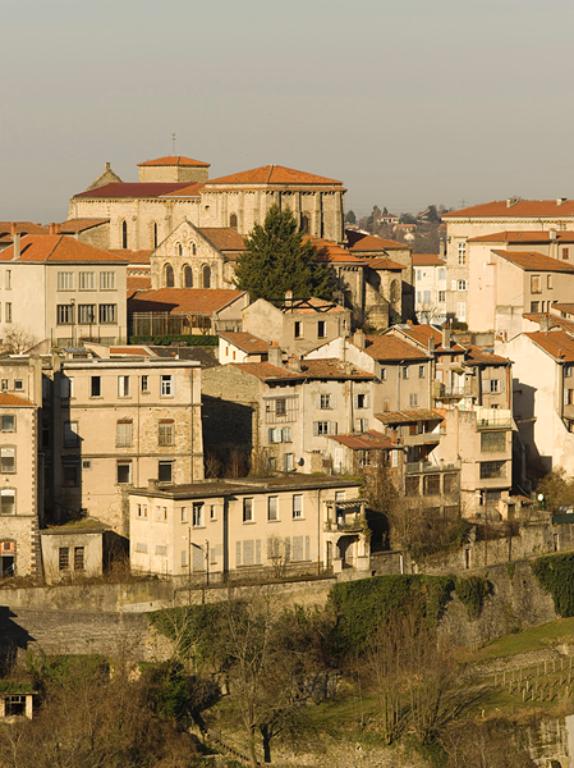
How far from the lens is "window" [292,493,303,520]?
205ft

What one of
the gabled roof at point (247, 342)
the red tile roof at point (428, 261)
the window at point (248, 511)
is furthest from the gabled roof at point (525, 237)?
the window at point (248, 511)

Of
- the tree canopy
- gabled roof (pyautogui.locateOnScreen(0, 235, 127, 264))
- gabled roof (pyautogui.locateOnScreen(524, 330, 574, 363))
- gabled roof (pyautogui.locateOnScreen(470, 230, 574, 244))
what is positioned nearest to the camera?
gabled roof (pyautogui.locateOnScreen(524, 330, 574, 363))

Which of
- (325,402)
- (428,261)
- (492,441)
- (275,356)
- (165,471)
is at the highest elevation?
(428,261)

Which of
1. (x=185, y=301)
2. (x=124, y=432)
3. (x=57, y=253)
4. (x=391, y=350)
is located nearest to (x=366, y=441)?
(x=391, y=350)

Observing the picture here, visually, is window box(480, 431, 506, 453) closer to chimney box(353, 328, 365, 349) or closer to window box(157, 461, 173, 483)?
chimney box(353, 328, 365, 349)

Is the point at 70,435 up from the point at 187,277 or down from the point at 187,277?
down

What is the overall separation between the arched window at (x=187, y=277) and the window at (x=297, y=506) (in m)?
30.0

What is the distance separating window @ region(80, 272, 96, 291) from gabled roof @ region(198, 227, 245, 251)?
502 inches

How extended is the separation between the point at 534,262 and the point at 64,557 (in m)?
37.4

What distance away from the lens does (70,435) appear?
63.0 m

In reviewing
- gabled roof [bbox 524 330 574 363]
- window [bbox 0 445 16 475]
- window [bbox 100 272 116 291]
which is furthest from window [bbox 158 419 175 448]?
gabled roof [bbox 524 330 574 363]

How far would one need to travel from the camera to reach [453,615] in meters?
63.5

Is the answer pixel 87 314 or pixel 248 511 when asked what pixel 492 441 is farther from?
pixel 87 314

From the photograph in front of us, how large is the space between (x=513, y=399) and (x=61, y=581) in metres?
23.1
